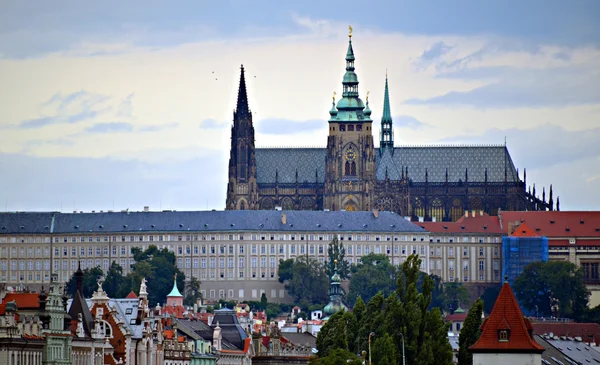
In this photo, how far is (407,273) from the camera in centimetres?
12538

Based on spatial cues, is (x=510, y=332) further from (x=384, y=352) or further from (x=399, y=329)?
(x=399, y=329)

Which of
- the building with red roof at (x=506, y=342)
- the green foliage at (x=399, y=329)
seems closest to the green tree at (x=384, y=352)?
the green foliage at (x=399, y=329)

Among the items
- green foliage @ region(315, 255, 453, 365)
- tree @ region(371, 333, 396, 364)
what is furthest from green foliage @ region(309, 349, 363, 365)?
tree @ region(371, 333, 396, 364)

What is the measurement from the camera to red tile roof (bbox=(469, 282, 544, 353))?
4006 inches

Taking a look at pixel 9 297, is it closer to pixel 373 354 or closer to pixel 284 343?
pixel 373 354

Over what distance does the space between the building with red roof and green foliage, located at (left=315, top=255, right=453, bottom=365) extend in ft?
37.9

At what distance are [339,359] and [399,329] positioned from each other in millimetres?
6551

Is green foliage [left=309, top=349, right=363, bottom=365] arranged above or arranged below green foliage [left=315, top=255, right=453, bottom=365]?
below

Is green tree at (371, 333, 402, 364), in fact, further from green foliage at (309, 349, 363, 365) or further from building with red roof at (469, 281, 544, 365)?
building with red roof at (469, 281, 544, 365)

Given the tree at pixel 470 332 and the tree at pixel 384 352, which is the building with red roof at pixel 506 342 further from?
the tree at pixel 470 332

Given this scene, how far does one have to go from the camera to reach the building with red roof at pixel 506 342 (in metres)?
102

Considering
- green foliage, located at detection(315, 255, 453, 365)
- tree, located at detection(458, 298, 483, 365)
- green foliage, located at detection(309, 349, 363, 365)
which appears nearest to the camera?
green foliage, located at detection(309, 349, 363, 365)

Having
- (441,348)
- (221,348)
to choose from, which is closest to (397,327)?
(441,348)

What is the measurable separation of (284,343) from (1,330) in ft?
223
